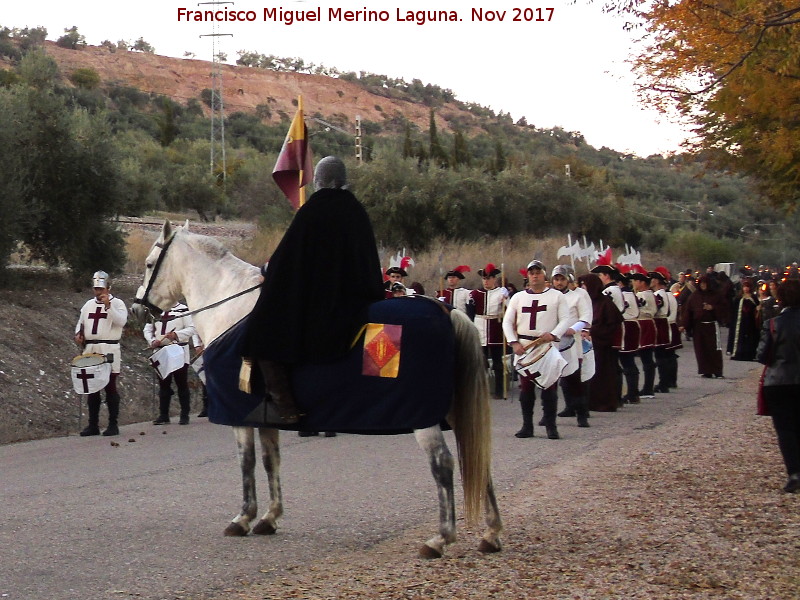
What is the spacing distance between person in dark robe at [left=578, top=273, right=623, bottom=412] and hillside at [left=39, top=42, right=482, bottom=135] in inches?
4024

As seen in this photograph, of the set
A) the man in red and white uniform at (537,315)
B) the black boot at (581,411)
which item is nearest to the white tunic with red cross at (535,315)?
the man in red and white uniform at (537,315)

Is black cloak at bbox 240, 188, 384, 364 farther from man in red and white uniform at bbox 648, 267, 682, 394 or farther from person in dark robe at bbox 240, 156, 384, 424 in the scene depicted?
man in red and white uniform at bbox 648, 267, 682, 394

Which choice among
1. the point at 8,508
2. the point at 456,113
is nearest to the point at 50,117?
the point at 8,508

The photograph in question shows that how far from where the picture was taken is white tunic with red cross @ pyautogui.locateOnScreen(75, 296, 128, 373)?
15.7 m

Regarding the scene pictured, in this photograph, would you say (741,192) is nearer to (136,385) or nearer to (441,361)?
(136,385)

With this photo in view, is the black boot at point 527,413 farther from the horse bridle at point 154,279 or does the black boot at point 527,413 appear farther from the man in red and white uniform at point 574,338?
the horse bridle at point 154,279

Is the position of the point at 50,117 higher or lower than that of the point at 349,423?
higher

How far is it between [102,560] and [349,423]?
174 centimetres

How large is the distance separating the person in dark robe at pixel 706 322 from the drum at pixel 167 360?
1172 centimetres

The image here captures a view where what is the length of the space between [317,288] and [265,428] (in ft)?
3.94

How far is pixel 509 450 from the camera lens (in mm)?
13156

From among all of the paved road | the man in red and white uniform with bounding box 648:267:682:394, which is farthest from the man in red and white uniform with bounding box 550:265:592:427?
the man in red and white uniform with bounding box 648:267:682:394

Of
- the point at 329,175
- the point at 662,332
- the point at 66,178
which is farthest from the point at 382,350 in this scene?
the point at 66,178

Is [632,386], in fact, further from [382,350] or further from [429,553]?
[429,553]
